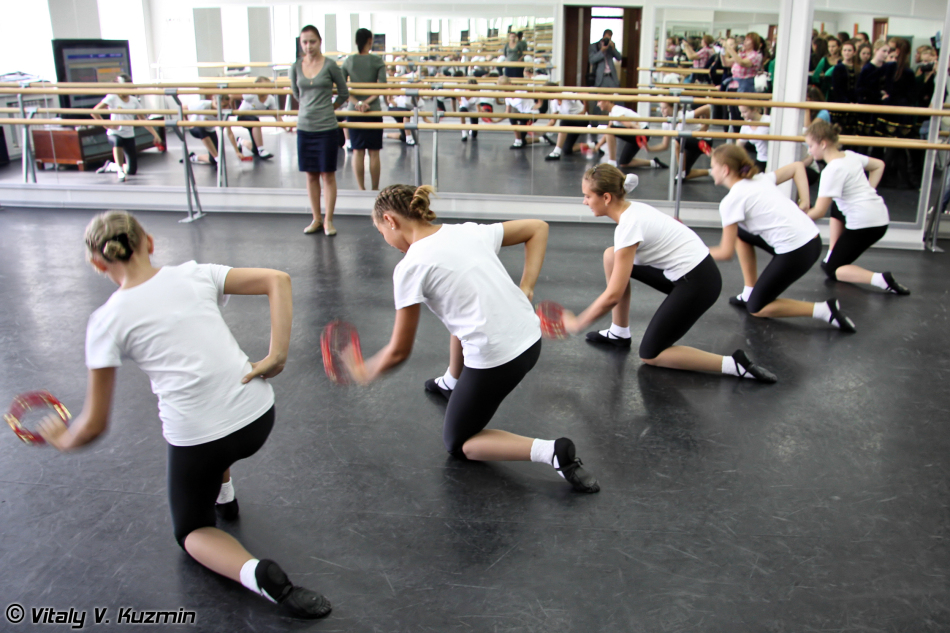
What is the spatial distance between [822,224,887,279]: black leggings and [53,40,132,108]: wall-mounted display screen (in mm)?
8336

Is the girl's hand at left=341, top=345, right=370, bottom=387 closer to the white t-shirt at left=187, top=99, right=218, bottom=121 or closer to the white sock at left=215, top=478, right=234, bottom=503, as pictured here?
the white sock at left=215, top=478, right=234, bottom=503

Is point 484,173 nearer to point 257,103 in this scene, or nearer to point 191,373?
point 257,103

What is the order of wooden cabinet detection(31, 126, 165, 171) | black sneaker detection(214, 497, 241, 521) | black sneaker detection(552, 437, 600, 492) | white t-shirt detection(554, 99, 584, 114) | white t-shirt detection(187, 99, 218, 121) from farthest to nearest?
white t-shirt detection(554, 99, 584, 114), white t-shirt detection(187, 99, 218, 121), wooden cabinet detection(31, 126, 165, 171), black sneaker detection(552, 437, 600, 492), black sneaker detection(214, 497, 241, 521)

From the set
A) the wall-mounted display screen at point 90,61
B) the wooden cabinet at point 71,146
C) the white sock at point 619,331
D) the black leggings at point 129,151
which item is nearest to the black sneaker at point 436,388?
the white sock at point 619,331

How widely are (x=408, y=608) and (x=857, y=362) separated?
297 cm

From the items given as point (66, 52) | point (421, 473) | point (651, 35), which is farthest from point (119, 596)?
point (651, 35)

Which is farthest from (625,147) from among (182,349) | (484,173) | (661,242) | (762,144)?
(182,349)

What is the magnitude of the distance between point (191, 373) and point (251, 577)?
62 cm

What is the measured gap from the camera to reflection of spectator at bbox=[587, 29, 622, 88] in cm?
1155

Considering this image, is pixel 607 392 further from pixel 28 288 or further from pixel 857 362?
pixel 28 288

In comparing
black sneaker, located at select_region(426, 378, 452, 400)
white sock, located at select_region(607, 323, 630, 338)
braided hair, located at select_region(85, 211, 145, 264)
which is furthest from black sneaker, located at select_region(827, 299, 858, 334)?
braided hair, located at select_region(85, 211, 145, 264)

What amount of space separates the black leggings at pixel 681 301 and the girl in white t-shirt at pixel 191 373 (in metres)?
2.17

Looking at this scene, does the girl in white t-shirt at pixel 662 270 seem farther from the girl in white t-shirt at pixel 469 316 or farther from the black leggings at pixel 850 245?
the black leggings at pixel 850 245

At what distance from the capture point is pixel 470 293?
8.59 ft
